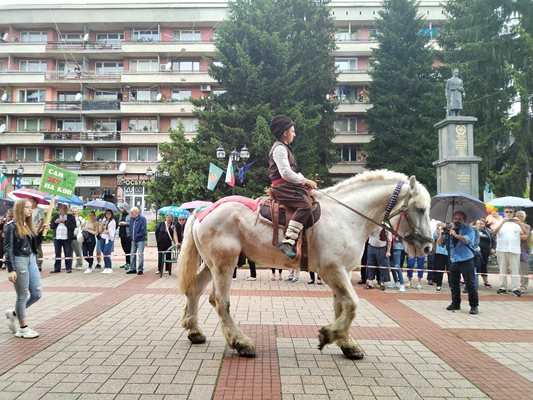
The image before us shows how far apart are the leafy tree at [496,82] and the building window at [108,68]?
108 ft

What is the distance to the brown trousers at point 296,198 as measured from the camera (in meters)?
4.99

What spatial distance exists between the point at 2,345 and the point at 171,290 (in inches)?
205

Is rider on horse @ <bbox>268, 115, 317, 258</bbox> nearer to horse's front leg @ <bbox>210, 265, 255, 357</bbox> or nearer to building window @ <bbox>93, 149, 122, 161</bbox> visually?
horse's front leg @ <bbox>210, 265, 255, 357</bbox>

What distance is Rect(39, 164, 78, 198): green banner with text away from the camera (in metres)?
9.87

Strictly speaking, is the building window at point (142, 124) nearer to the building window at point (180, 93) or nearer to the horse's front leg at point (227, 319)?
the building window at point (180, 93)

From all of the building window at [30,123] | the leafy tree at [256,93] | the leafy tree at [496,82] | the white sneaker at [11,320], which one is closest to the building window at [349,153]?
the leafy tree at [256,93]

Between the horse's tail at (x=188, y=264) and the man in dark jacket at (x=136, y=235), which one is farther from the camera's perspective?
the man in dark jacket at (x=136, y=235)

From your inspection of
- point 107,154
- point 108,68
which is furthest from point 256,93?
point 108,68

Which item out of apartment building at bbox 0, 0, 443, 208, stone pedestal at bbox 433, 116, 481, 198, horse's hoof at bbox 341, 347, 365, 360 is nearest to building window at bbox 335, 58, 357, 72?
apartment building at bbox 0, 0, 443, 208

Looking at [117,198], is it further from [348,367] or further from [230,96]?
[348,367]

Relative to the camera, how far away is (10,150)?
43.8 metres

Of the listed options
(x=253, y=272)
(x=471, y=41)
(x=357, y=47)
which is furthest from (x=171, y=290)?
(x=357, y=47)

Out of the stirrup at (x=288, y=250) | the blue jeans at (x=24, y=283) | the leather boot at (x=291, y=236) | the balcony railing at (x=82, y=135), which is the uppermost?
the balcony railing at (x=82, y=135)

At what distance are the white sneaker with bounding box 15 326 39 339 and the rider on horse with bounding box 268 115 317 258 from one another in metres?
3.82
